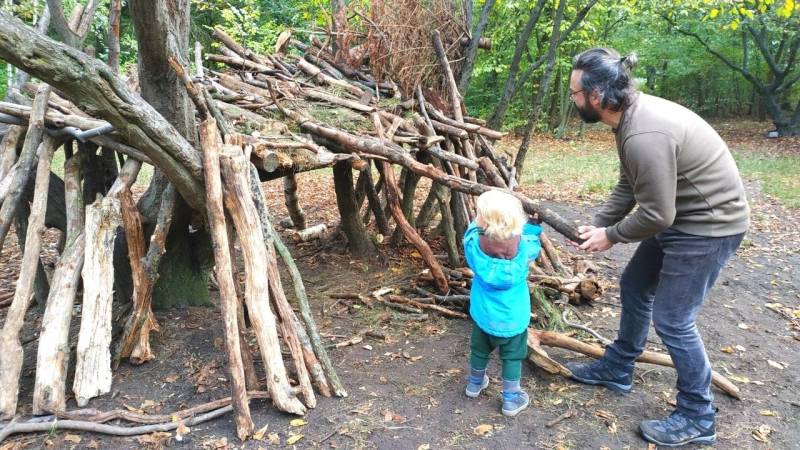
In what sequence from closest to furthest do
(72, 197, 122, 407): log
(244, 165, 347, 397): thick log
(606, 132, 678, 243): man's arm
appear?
(606, 132, 678, 243): man's arm → (72, 197, 122, 407): log → (244, 165, 347, 397): thick log

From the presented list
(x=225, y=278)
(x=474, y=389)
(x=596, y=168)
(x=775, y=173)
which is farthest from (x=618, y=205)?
(x=775, y=173)

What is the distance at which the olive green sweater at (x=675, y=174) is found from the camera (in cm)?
252

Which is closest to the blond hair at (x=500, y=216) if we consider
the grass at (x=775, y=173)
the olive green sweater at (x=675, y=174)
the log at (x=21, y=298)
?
the olive green sweater at (x=675, y=174)

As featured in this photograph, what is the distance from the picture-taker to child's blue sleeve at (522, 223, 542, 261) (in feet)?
9.84

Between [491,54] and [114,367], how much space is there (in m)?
16.4

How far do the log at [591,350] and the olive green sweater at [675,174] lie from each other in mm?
1231

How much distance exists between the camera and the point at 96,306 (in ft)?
10.7

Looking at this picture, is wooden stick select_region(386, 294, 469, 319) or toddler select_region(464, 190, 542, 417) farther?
wooden stick select_region(386, 294, 469, 319)

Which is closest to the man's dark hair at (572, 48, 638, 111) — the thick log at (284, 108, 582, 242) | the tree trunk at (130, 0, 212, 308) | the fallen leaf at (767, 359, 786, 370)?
the thick log at (284, 108, 582, 242)

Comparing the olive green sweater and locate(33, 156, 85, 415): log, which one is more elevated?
the olive green sweater

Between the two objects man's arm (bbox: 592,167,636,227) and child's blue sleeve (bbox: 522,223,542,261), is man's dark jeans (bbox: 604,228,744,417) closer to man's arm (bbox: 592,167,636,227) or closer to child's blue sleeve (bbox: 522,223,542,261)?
man's arm (bbox: 592,167,636,227)

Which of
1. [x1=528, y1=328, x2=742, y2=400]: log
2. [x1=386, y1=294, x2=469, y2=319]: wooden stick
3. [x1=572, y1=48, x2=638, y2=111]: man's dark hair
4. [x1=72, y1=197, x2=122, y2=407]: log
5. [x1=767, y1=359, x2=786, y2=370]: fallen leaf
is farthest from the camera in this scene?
[x1=386, y1=294, x2=469, y2=319]: wooden stick

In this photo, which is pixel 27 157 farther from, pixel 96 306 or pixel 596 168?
pixel 596 168

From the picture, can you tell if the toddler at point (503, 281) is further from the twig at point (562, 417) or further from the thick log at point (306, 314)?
the thick log at point (306, 314)
